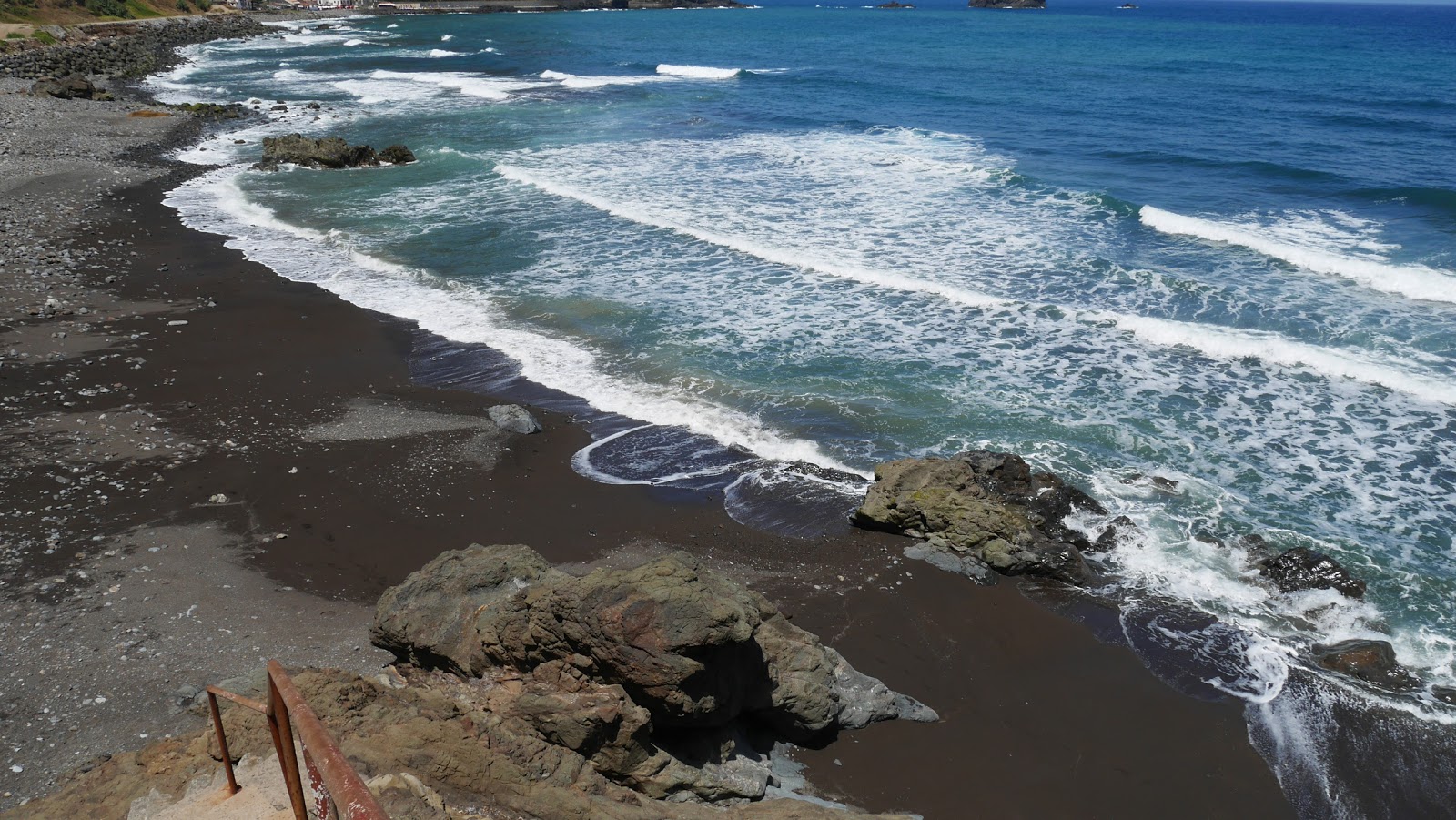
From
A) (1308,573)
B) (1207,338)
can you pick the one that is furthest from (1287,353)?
(1308,573)

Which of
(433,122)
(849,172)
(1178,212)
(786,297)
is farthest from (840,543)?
(433,122)

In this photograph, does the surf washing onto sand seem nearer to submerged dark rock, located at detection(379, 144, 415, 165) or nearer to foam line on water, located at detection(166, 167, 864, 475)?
foam line on water, located at detection(166, 167, 864, 475)

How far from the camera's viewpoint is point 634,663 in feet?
20.1

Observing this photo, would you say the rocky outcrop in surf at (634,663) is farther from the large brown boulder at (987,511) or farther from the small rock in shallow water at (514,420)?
the small rock in shallow water at (514,420)

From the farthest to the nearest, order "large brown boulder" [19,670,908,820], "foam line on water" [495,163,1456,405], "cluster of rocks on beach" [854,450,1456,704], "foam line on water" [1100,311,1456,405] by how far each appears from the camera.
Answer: "foam line on water" [495,163,1456,405] → "foam line on water" [1100,311,1456,405] → "cluster of rocks on beach" [854,450,1456,704] → "large brown boulder" [19,670,908,820]

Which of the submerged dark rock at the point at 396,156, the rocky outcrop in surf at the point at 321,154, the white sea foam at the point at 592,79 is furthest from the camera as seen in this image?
the white sea foam at the point at 592,79

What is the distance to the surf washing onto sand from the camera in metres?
10.4

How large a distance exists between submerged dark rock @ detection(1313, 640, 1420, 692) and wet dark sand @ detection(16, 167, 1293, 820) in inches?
52.9

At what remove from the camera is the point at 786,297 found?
1803 cm

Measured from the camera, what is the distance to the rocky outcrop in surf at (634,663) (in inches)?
236

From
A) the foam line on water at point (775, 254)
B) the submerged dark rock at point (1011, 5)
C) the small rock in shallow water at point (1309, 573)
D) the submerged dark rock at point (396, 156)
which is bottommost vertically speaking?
the small rock in shallow water at point (1309, 573)

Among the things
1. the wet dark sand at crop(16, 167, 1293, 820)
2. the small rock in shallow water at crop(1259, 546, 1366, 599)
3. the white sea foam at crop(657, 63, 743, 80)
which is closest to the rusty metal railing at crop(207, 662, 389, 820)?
the wet dark sand at crop(16, 167, 1293, 820)

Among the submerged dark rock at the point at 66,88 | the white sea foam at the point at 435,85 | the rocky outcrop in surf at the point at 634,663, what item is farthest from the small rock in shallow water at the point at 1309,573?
the submerged dark rock at the point at 66,88

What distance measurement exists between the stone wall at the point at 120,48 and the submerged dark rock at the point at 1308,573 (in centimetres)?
5401
